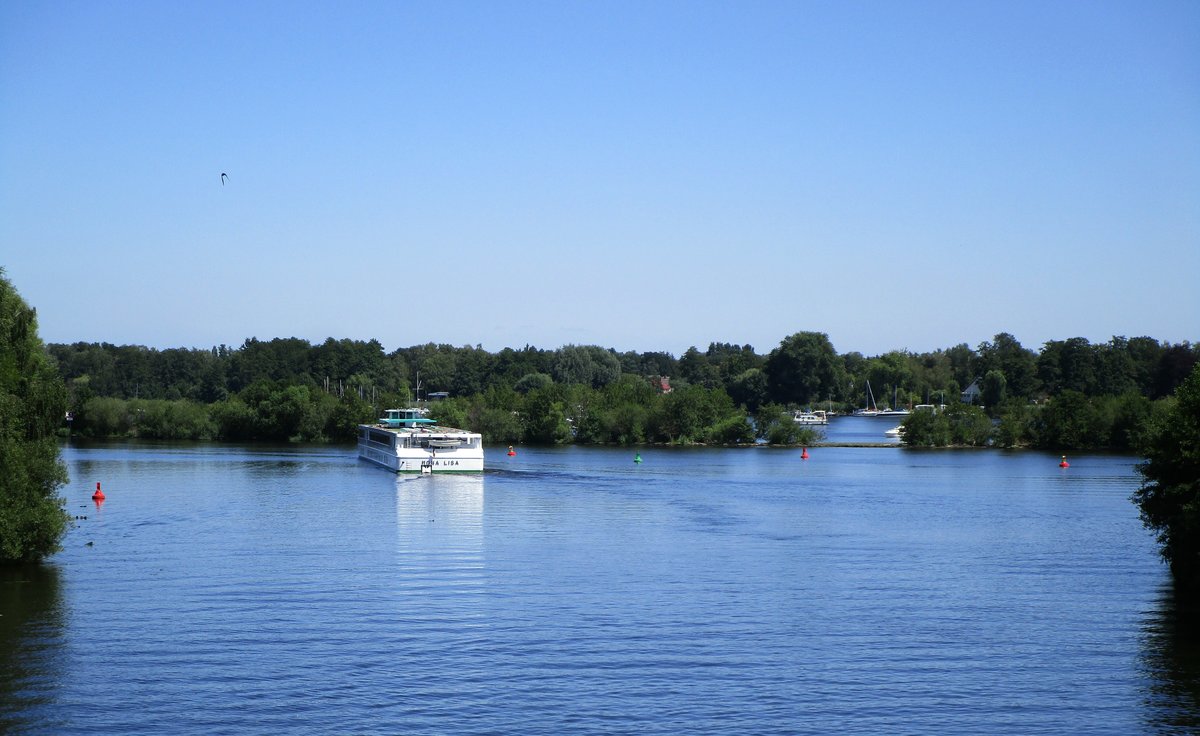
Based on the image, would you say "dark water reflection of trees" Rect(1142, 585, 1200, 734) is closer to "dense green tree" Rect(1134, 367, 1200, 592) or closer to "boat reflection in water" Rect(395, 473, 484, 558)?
"dense green tree" Rect(1134, 367, 1200, 592)

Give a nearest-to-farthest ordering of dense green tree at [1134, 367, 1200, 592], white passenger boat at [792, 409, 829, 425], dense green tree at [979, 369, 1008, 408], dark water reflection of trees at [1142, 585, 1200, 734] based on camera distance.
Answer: dark water reflection of trees at [1142, 585, 1200, 734]
dense green tree at [1134, 367, 1200, 592]
dense green tree at [979, 369, 1008, 408]
white passenger boat at [792, 409, 829, 425]

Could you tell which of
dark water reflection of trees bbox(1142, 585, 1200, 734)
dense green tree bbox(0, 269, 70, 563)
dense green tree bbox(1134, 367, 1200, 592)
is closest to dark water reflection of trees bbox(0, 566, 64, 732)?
dense green tree bbox(0, 269, 70, 563)

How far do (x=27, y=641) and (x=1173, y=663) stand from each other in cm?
2896

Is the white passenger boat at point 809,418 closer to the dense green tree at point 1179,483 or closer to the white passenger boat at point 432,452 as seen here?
the white passenger boat at point 432,452

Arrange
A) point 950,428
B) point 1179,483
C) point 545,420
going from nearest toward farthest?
1. point 1179,483
2. point 950,428
3. point 545,420

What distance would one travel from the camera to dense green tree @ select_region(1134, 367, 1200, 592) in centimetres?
3584

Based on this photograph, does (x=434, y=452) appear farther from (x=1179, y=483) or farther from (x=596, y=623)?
(x=1179, y=483)

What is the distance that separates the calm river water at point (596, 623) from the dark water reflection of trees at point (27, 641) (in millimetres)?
109

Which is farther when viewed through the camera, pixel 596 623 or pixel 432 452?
pixel 432 452

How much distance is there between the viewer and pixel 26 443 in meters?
40.9

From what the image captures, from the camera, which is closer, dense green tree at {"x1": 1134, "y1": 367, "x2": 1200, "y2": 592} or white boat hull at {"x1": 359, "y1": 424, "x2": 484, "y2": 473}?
dense green tree at {"x1": 1134, "y1": 367, "x2": 1200, "y2": 592}

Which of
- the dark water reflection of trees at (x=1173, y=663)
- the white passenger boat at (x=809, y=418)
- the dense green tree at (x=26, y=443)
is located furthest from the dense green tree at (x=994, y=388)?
the dense green tree at (x=26, y=443)

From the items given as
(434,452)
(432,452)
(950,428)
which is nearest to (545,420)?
(950,428)

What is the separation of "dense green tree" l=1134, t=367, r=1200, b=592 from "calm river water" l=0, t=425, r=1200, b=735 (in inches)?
73.1
